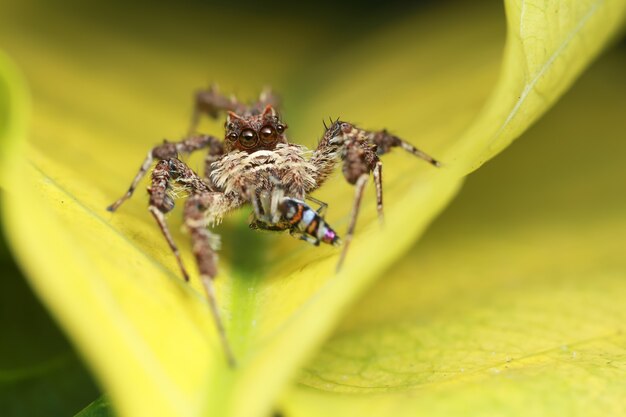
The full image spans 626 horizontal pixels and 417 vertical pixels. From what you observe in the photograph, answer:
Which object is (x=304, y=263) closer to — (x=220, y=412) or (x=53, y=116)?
(x=220, y=412)

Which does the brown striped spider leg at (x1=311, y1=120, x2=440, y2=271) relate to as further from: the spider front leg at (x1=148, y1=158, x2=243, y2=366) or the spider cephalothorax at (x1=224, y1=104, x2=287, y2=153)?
the spider front leg at (x1=148, y1=158, x2=243, y2=366)

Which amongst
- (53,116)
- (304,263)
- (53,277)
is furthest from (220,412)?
(53,116)

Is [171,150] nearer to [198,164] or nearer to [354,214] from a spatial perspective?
[198,164]

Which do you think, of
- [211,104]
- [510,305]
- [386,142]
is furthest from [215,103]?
[510,305]

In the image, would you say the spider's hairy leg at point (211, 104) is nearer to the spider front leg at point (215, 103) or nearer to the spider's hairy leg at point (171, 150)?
the spider front leg at point (215, 103)

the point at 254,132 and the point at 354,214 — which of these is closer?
the point at 354,214

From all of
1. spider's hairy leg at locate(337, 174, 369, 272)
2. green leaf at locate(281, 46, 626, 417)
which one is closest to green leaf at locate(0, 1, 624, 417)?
spider's hairy leg at locate(337, 174, 369, 272)

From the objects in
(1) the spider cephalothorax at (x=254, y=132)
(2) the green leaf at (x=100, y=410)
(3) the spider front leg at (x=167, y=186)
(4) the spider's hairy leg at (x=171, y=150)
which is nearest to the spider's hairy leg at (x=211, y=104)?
(4) the spider's hairy leg at (x=171, y=150)
